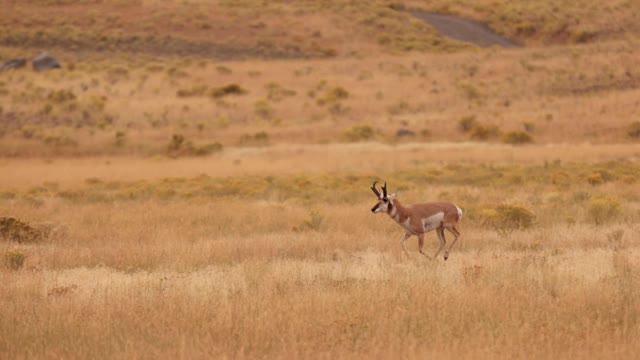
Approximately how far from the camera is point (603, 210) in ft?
60.4

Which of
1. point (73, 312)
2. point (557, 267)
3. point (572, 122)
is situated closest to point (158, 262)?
point (73, 312)

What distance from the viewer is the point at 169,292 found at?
11219 millimetres

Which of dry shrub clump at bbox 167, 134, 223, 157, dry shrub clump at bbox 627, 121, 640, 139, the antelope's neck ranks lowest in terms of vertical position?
dry shrub clump at bbox 167, 134, 223, 157

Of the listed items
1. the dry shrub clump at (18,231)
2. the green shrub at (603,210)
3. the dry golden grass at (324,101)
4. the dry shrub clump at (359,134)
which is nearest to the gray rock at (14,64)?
the dry golden grass at (324,101)

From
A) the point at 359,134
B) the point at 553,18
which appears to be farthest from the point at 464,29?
the point at 359,134

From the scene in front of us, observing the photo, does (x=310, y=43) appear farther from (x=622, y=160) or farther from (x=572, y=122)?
(x=622, y=160)

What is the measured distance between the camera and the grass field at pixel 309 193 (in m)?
9.31

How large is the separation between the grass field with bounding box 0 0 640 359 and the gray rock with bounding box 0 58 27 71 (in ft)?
4.28

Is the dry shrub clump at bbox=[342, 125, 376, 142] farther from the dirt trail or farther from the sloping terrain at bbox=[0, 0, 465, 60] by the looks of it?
the dirt trail

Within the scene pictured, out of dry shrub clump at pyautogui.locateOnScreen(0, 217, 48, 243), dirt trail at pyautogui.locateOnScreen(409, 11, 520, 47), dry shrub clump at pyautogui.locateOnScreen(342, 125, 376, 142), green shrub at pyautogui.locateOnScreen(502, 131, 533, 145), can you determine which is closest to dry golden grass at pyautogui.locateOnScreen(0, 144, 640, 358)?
dry shrub clump at pyautogui.locateOnScreen(0, 217, 48, 243)

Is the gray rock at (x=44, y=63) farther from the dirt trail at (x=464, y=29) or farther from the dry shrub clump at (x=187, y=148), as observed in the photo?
the dirt trail at (x=464, y=29)

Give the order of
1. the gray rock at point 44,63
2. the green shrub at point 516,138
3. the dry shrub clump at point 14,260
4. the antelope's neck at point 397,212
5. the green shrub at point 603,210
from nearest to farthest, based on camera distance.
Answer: the antelope's neck at point 397,212
the dry shrub clump at point 14,260
the green shrub at point 603,210
the green shrub at point 516,138
the gray rock at point 44,63

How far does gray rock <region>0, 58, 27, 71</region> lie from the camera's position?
58.4 m

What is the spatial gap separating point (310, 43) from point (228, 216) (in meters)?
53.8
